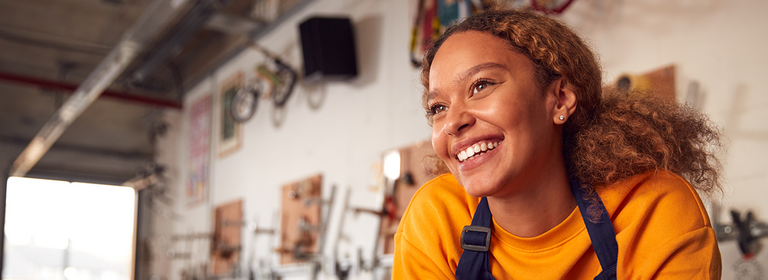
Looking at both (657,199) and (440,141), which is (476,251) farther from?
(657,199)

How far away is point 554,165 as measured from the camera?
1.21 meters

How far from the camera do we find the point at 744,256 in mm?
2066

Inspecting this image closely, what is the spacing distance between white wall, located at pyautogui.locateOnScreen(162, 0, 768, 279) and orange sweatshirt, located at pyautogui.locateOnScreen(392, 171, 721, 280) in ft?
1.87

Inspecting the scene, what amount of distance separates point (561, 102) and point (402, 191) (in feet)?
8.59

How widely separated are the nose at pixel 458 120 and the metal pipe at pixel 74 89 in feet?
23.9

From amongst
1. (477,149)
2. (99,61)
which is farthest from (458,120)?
(99,61)

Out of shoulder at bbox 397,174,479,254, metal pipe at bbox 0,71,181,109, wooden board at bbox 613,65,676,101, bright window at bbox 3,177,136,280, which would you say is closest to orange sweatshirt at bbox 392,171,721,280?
shoulder at bbox 397,174,479,254

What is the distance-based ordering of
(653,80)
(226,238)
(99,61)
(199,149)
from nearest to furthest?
1. (653,80)
2. (226,238)
3. (199,149)
4. (99,61)

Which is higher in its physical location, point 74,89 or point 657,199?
point 74,89

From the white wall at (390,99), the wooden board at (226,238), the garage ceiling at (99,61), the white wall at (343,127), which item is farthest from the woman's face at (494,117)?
the wooden board at (226,238)

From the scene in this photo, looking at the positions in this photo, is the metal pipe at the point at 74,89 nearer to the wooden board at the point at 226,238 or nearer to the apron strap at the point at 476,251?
the wooden board at the point at 226,238

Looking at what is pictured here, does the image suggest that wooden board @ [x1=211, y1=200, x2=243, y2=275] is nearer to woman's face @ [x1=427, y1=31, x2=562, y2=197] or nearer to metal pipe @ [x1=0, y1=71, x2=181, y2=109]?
metal pipe @ [x1=0, y1=71, x2=181, y2=109]

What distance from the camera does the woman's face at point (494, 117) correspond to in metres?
1.12

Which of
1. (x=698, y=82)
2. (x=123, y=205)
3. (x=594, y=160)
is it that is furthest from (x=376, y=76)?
(x=123, y=205)
